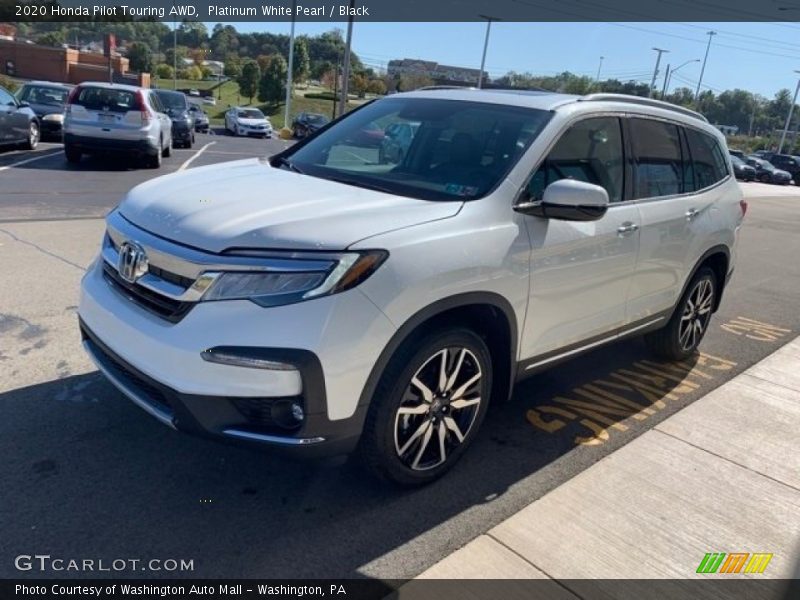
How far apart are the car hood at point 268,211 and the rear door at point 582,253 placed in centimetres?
61

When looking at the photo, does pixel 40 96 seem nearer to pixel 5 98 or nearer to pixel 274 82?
pixel 5 98

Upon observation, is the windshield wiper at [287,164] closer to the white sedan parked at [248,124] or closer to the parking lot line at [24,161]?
the parking lot line at [24,161]

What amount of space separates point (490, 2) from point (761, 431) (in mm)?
42266

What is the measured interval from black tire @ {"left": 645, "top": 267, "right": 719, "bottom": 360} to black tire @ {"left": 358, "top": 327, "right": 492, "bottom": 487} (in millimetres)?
2278

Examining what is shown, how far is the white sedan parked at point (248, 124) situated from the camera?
31953mm

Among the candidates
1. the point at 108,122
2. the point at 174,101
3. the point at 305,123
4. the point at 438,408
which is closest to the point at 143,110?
the point at 108,122

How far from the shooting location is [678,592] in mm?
2707

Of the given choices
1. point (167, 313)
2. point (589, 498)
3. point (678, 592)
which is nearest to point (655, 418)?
point (589, 498)

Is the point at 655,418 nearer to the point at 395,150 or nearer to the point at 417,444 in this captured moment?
the point at 417,444

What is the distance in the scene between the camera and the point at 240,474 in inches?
126

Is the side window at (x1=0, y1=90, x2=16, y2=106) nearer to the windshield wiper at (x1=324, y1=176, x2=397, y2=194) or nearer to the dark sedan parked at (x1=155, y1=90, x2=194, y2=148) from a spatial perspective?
the dark sedan parked at (x1=155, y1=90, x2=194, y2=148)

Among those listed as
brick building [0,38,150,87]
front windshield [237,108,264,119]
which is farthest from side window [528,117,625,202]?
brick building [0,38,150,87]

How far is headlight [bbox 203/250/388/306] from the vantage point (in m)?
2.58

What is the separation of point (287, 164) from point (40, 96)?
1749 cm
